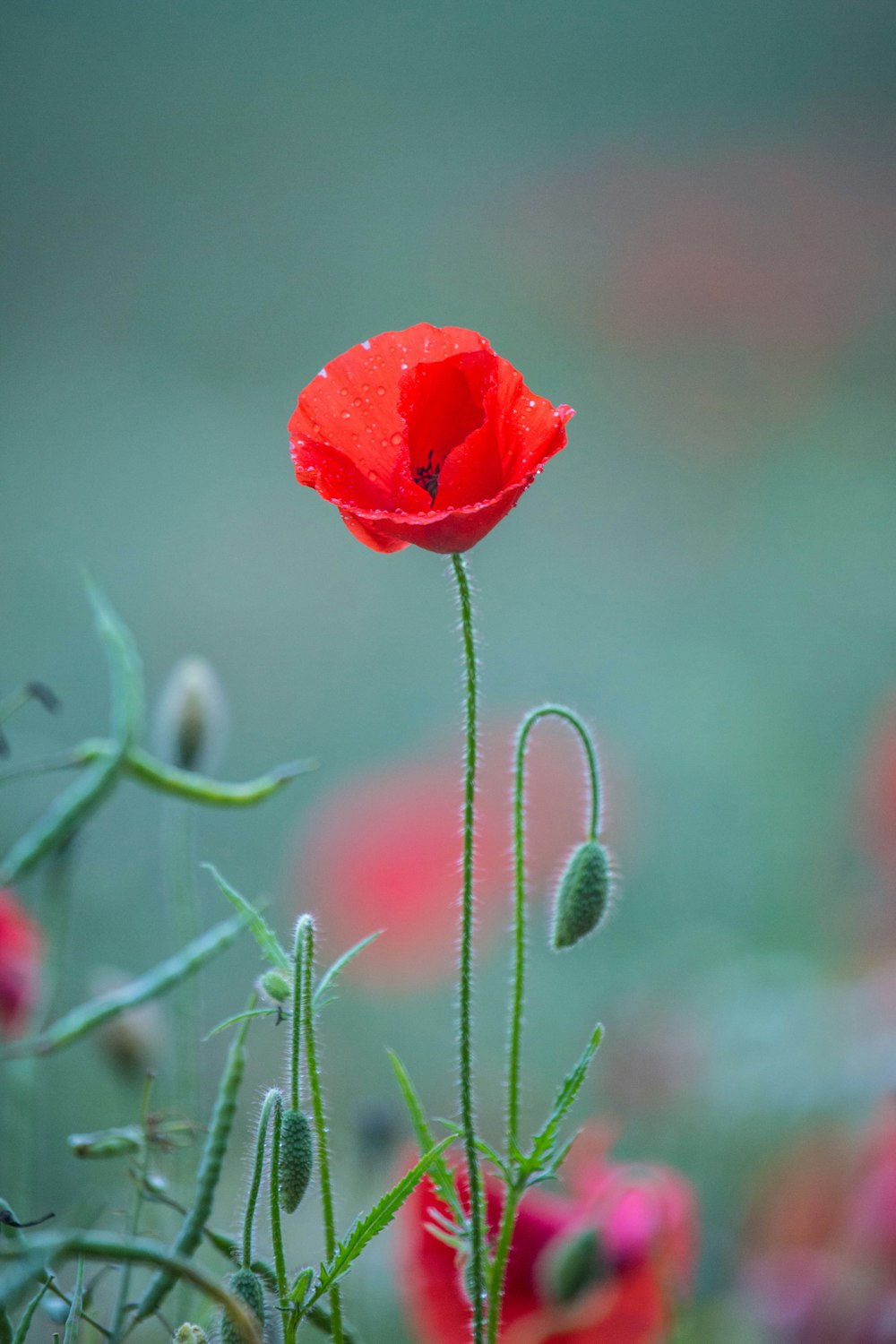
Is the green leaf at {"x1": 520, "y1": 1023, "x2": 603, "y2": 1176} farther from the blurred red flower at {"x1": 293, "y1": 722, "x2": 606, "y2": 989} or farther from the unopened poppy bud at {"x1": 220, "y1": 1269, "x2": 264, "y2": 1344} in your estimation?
the blurred red flower at {"x1": 293, "y1": 722, "x2": 606, "y2": 989}

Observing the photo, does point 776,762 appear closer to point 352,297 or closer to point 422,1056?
point 422,1056

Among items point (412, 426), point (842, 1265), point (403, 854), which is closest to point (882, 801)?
point (403, 854)

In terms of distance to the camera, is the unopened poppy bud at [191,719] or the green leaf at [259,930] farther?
the unopened poppy bud at [191,719]

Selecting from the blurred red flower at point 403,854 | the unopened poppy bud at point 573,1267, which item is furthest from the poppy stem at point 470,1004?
the blurred red flower at point 403,854

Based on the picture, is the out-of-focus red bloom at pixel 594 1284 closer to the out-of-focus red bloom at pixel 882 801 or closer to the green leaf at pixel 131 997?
the green leaf at pixel 131 997

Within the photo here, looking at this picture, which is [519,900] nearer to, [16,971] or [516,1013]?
[516,1013]
